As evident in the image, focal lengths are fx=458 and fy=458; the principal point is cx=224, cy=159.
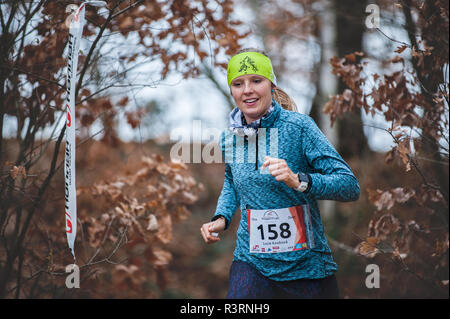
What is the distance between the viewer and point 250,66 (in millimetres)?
2729

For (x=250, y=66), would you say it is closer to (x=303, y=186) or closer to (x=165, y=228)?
(x=303, y=186)

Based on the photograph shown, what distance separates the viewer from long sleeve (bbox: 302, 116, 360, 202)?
2.36 metres

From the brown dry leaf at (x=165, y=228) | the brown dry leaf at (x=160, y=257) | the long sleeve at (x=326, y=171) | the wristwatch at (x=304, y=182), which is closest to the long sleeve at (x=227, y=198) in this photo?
the long sleeve at (x=326, y=171)

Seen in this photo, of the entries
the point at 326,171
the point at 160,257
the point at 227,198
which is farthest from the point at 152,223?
the point at 326,171

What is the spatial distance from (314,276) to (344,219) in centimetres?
589

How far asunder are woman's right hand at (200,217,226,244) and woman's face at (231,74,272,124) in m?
0.65

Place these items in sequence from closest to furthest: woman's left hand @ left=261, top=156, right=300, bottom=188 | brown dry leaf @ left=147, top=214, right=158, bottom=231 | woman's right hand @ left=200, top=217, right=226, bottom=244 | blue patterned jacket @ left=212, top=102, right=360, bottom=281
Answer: woman's left hand @ left=261, top=156, right=300, bottom=188 → blue patterned jacket @ left=212, top=102, right=360, bottom=281 → woman's right hand @ left=200, top=217, right=226, bottom=244 → brown dry leaf @ left=147, top=214, right=158, bottom=231

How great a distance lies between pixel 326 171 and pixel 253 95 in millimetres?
621

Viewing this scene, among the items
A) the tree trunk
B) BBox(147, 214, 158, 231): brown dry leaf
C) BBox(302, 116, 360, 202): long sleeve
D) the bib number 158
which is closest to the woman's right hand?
the bib number 158

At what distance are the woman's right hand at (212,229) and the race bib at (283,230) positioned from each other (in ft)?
0.75

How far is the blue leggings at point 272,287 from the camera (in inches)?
99.1

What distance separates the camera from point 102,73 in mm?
3881

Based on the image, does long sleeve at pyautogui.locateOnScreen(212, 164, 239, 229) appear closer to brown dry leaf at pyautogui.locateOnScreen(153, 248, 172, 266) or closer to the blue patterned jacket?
the blue patterned jacket
